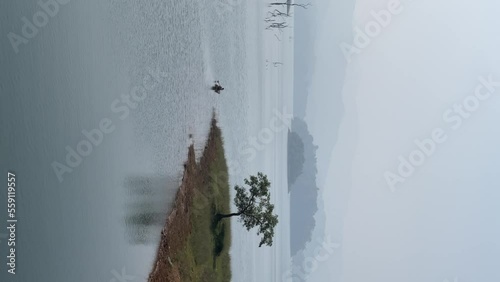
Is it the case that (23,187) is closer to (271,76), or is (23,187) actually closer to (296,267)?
(271,76)

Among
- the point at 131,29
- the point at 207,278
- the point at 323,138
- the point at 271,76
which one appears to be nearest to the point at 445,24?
the point at 323,138

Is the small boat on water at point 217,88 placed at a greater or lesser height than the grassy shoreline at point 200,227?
greater

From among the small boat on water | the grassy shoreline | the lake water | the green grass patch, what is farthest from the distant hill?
the lake water

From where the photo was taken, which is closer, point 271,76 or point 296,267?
point 271,76

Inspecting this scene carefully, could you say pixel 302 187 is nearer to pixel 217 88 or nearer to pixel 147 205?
pixel 217 88

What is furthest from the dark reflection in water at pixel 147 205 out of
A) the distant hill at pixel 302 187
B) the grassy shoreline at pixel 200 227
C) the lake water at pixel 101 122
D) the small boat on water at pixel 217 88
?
the distant hill at pixel 302 187

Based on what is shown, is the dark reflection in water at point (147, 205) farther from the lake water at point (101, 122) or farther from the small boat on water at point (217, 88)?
the small boat on water at point (217, 88)

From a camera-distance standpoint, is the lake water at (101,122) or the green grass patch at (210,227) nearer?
the lake water at (101,122)
